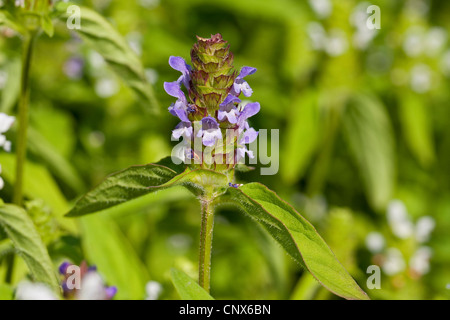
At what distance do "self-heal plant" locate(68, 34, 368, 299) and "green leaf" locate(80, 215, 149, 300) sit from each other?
47cm

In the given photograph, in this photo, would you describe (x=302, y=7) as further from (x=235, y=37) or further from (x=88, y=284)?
(x=88, y=284)

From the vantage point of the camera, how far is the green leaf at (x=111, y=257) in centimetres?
172

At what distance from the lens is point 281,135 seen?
335 cm

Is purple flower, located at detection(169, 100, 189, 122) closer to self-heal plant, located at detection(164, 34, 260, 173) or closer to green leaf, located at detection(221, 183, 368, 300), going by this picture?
self-heal plant, located at detection(164, 34, 260, 173)

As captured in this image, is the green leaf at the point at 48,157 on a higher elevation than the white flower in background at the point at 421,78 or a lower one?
lower

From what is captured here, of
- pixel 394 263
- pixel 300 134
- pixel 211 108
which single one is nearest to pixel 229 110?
pixel 211 108

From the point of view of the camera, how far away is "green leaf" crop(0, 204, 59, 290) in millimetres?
1211

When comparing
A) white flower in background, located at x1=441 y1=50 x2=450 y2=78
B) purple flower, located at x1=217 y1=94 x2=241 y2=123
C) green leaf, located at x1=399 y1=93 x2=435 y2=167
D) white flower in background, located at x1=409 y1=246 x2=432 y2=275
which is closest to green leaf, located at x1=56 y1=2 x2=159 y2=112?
purple flower, located at x1=217 y1=94 x2=241 y2=123

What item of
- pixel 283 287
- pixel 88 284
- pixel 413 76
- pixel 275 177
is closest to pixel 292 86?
pixel 275 177

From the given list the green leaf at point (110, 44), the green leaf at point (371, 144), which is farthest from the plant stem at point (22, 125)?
the green leaf at point (371, 144)

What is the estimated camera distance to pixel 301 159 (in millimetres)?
2891

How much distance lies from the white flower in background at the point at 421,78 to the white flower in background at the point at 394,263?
1406 mm

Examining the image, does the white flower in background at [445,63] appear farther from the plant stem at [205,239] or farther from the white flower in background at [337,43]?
the plant stem at [205,239]
